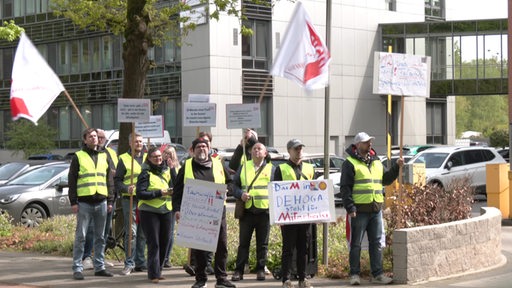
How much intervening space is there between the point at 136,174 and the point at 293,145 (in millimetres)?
2939

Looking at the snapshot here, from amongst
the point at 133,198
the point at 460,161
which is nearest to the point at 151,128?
the point at 133,198

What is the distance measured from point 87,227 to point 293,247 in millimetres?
3022

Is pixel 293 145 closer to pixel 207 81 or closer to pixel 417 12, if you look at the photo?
pixel 207 81

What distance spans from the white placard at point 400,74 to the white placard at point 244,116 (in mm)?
1662

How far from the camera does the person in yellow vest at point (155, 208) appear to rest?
12062 mm

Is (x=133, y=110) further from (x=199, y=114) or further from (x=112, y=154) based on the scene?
(x=199, y=114)

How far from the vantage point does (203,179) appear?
11.4 metres

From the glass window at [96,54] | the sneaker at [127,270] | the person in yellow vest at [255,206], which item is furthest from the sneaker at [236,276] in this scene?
the glass window at [96,54]

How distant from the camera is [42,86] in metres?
12.2

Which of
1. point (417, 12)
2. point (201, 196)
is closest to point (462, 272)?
point (201, 196)

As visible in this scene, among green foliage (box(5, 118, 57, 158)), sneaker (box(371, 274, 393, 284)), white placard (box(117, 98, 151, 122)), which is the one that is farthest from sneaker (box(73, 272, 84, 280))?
green foliage (box(5, 118, 57, 158))

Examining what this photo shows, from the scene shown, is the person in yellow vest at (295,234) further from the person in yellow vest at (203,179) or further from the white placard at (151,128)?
the white placard at (151,128)

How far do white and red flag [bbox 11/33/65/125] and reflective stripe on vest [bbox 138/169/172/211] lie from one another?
5.40ft

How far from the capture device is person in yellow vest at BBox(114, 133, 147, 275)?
13125mm
